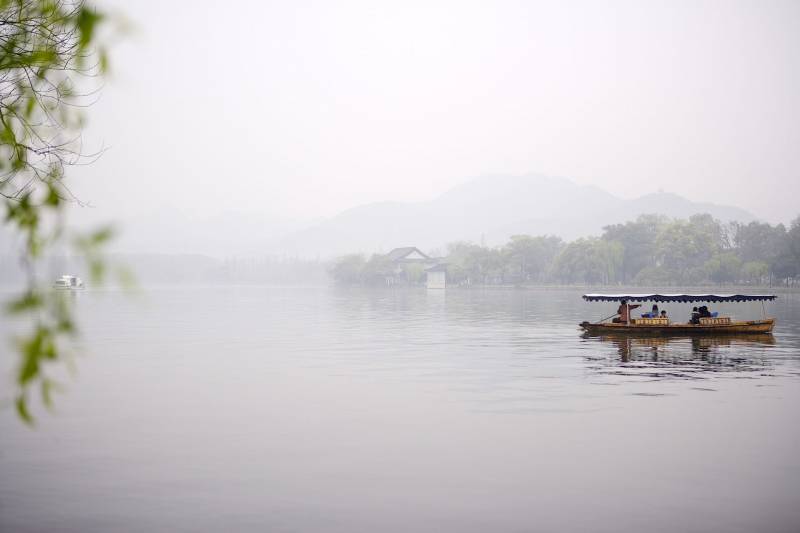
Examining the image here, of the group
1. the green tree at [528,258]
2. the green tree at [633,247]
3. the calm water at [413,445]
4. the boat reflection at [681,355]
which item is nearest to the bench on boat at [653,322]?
the boat reflection at [681,355]

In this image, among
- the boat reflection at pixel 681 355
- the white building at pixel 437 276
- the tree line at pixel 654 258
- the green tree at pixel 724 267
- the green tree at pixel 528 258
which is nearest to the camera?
the boat reflection at pixel 681 355

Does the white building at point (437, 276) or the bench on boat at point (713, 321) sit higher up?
the white building at point (437, 276)

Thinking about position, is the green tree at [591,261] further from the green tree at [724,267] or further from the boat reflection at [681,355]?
the boat reflection at [681,355]

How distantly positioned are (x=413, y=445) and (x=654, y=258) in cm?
10080

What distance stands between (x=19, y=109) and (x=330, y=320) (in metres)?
45.9

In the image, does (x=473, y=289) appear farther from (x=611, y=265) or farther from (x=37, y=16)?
(x=37, y=16)

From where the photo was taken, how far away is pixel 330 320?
51656 mm

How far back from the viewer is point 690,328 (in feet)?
114

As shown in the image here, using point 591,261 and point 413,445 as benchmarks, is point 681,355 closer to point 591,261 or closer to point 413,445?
point 413,445

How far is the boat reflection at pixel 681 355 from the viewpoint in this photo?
80.8 feet

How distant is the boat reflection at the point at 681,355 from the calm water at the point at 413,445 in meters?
0.23

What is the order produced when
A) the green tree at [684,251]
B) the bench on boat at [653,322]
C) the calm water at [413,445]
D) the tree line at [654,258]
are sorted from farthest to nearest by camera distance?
1. the green tree at [684,251]
2. the tree line at [654,258]
3. the bench on boat at [653,322]
4. the calm water at [413,445]

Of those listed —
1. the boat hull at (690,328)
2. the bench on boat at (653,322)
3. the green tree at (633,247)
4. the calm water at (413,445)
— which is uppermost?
the green tree at (633,247)

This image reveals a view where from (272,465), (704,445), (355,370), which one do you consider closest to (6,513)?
(272,465)
